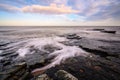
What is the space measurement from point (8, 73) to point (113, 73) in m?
8.16

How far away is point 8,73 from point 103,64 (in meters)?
8.51

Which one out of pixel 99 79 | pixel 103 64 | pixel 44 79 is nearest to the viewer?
pixel 44 79

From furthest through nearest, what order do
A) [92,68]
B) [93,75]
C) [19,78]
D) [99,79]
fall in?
[92,68] < [93,75] < [99,79] < [19,78]

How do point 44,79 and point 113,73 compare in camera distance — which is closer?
point 44,79

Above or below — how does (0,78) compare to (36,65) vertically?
above

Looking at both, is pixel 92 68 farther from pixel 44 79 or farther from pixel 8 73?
pixel 8 73

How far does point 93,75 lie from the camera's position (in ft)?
21.3

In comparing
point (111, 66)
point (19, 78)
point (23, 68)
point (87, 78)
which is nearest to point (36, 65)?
point (23, 68)

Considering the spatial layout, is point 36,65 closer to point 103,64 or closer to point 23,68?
point 23,68

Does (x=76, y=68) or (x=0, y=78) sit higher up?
(x=0, y=78)

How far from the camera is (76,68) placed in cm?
767

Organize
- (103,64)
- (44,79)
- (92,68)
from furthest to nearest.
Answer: (103,64) < (92,68) < (44,79)

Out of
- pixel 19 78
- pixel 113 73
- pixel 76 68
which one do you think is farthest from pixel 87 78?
pixel 19 78

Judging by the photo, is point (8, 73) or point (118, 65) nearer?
point (8, 73)
